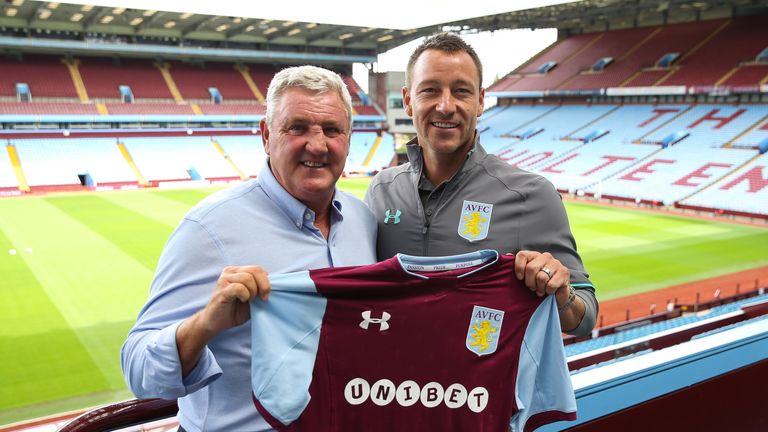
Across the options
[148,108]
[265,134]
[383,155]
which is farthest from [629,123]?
[265,134]

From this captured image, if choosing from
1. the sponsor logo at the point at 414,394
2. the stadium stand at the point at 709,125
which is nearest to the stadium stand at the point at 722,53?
the stadium stand at the point at 709,125

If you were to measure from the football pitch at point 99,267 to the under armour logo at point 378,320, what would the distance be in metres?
7.72

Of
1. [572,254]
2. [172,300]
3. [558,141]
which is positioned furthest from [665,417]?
[558,141]

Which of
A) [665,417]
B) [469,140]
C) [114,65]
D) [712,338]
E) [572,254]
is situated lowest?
[665,417]

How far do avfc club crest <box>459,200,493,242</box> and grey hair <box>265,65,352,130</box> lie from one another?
0.77m

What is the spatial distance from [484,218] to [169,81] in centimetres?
4553

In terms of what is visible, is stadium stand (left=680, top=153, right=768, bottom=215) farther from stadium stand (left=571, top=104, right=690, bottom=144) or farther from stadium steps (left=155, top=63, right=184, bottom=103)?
stadium steps (left=155, top=63, right=184, bottom=103)

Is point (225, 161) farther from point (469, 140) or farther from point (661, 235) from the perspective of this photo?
point (469, 140)

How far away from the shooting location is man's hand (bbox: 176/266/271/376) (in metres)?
1.80

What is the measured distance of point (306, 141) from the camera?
2283 millimetres

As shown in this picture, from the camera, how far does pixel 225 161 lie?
38.7m

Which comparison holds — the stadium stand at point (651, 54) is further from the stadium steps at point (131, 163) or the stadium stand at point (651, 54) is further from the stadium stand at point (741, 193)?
the stadium steps at point (131, 163)

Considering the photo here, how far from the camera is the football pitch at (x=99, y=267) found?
9.20 meters

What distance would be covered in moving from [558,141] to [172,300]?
3809 cm
